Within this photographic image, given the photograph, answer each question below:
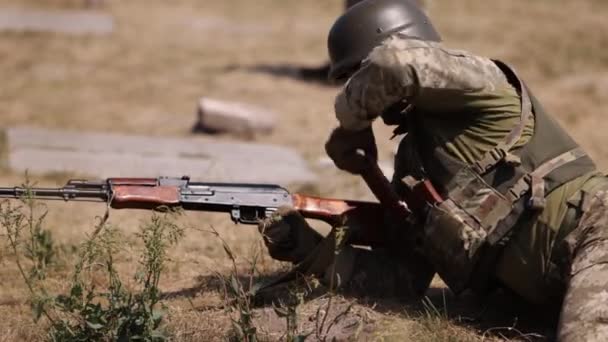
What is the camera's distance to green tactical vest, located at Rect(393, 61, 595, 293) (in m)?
4.30

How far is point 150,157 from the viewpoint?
29.3ft

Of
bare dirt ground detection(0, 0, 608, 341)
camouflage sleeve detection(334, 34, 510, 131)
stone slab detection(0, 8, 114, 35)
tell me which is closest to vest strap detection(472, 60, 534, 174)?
camouflage sleeve detection(334, 34, 510, 131)

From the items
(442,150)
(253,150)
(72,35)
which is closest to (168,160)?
(253,150)

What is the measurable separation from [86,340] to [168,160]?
4879 millimetres

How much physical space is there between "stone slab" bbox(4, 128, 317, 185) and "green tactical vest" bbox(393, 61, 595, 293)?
3710 mm

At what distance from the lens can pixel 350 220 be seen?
488 centimetres

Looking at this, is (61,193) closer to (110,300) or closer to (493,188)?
(110,300)

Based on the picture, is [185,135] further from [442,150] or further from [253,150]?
[442,150]

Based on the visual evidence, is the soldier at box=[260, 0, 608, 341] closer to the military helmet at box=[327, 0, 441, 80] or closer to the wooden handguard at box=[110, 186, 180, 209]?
the military helmet at box=[327, 0, 441, 80]

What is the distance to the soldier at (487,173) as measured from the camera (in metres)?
4.18

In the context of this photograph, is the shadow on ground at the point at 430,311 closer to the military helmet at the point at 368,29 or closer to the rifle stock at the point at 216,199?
the rifle stock at the point at 216,199

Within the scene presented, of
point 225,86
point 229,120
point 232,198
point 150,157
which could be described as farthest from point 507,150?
point 225,86

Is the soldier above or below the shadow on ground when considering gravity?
above

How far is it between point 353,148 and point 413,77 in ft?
1.98
